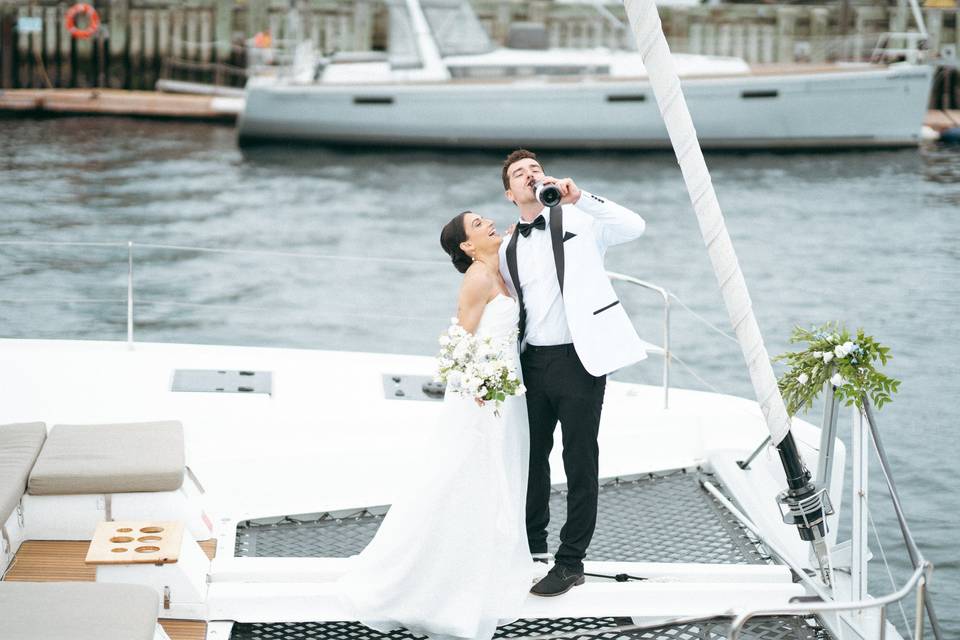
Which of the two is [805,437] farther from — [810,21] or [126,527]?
[810,21]

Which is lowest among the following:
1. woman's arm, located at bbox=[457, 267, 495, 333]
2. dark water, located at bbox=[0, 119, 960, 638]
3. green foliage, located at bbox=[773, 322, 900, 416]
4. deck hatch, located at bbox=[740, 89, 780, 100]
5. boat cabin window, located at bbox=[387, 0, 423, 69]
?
dark water, located at bbox=[0, 119, 960, 638]

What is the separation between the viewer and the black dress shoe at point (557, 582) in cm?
424

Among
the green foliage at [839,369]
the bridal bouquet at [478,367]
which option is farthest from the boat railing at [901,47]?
the bridal bouquet at [478,367]

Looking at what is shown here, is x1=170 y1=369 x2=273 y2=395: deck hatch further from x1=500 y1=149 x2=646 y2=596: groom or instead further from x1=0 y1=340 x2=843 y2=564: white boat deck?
x1=500 y1=149 x2=646 y2=596: groom

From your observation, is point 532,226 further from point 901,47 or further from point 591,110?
point 901,47

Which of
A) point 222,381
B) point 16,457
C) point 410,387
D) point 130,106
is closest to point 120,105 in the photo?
point 130,106

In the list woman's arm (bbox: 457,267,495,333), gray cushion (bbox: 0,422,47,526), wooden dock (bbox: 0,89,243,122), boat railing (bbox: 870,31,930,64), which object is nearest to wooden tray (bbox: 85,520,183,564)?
gray cushion (bbox: 0,422,47,526)

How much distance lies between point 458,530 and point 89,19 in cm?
2404

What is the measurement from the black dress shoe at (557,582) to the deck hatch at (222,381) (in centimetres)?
223

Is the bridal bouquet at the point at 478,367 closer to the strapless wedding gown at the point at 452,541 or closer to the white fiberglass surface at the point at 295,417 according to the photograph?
the strapless wedding gown at the point at 452,541

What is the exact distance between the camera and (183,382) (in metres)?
6.13

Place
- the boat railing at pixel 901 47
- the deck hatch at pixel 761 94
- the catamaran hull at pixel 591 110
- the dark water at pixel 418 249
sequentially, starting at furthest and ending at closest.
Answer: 1. the deck hatch at pixel 761 94
2. the catamaran hull at pixel 591 110
3. the boat railing at pixel 901 47
4. the dark water at pixel 418 249

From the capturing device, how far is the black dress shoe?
13.9 feet

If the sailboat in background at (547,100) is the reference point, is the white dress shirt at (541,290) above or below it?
below
